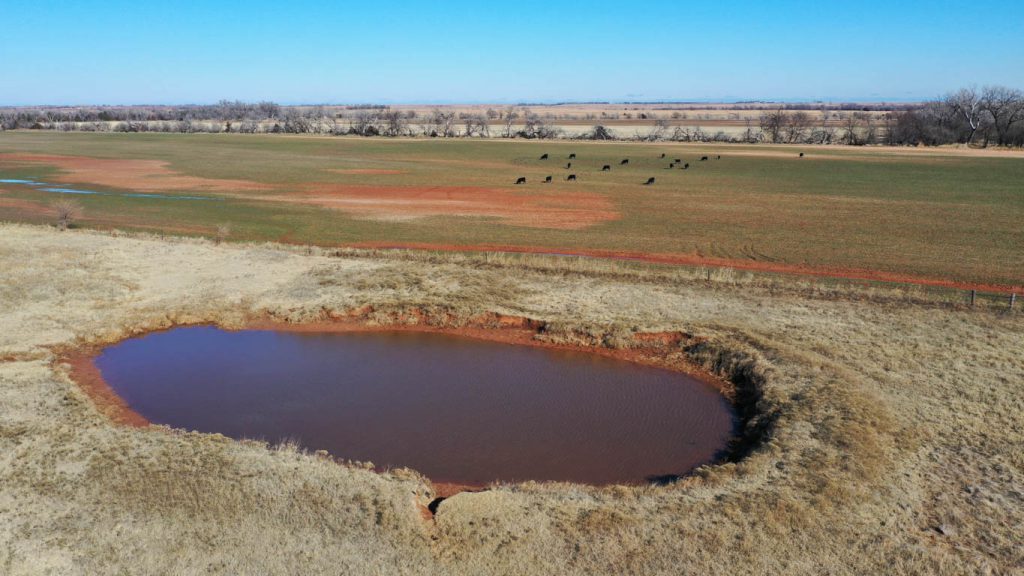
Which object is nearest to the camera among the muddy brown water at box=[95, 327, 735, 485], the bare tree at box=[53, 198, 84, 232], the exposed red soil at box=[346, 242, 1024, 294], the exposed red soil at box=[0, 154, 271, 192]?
the muddy brown water at box=[95, 327, 735, 485]

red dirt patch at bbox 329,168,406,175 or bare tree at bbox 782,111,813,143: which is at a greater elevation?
bare tree at bbox 782,111,813,143

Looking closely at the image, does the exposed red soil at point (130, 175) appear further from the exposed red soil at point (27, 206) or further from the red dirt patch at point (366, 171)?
the red dirt patch at point (366, 171)

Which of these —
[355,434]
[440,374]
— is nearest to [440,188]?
[440,374]

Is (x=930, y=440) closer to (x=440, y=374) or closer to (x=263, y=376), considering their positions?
(x=440, y=374)

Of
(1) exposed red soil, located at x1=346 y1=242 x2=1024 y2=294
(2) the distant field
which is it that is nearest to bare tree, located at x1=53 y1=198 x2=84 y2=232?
(2) the distant field

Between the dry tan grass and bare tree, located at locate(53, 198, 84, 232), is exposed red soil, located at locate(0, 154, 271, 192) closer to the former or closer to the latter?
bare tree, located at locate(53, 198, 84, 232)
